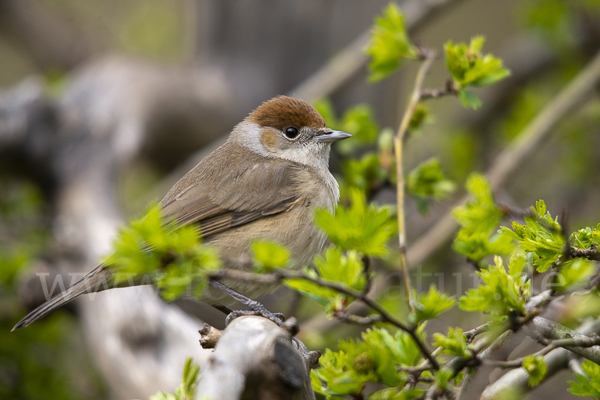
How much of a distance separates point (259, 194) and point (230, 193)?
0.18 metres

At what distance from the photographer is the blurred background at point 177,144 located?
402cm

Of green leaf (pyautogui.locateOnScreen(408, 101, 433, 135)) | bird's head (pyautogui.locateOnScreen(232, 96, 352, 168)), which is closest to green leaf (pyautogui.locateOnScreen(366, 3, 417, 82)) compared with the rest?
green leaf (pyautogui.locateOnScreen(408, 101, 433, 135))

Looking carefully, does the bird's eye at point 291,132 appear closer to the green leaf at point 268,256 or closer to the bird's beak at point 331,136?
the bird's beak at point 331,136

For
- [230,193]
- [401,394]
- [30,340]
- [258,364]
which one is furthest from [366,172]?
[30,340]

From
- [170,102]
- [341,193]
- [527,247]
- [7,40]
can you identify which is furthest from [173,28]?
[527,247]

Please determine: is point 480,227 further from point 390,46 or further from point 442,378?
point 390,46

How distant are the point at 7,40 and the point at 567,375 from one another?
8.09m

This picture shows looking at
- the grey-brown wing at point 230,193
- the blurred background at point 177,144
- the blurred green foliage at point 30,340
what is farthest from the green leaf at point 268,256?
the blurred green foliage at point 30,340

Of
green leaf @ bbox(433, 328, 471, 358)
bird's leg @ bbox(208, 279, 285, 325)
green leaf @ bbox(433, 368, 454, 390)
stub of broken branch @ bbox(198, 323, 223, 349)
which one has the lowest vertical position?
green leaf @ bbox(433, 368, 454, 390)

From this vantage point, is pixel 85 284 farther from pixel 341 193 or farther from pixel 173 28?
pixel 173 28

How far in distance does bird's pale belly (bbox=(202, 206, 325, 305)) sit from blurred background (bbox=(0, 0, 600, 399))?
66cm

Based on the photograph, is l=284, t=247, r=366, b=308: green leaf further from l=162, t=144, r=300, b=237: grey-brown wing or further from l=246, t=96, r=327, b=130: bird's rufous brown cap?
l=246, t=96, r=327, b=130: bird's rufous brown cap

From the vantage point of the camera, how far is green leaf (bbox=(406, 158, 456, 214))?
349cm

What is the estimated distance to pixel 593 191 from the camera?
17.7 ft
